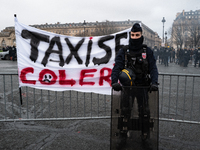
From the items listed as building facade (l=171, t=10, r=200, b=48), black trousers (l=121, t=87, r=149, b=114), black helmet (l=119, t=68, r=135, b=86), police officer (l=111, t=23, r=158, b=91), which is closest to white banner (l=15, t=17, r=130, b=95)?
police officer (l=111, t=23, r=158, b=91)

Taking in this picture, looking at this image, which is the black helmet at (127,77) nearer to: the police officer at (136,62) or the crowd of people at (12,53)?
the police officer at (136,62)

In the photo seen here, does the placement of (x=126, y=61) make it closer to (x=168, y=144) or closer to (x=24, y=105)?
(x=168, y=144)

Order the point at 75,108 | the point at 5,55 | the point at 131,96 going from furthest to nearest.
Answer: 1. the point at 5,55
2. the point at 75,108
3. the point at 131,96

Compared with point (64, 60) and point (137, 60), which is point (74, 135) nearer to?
point (64, 60)

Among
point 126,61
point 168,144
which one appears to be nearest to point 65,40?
point 126,61

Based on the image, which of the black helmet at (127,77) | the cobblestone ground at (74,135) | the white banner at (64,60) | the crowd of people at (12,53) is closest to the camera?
the black helmet at (127,77)

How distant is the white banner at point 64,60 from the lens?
4074mm

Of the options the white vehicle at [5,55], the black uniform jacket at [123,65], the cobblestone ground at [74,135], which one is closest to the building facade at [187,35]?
the white vehicle at [5,55]

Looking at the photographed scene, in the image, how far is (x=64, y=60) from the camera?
13.7 ft

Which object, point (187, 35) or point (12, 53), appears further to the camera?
point (187, 35)

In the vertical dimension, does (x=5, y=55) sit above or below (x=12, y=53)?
below

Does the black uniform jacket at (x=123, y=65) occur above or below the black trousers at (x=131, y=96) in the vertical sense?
above

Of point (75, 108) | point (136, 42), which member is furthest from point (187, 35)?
point (136, 42)

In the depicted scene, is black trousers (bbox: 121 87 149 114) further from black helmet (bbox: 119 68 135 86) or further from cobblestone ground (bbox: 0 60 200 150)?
cobblestone ground (bbox: 0 60 200 150)
